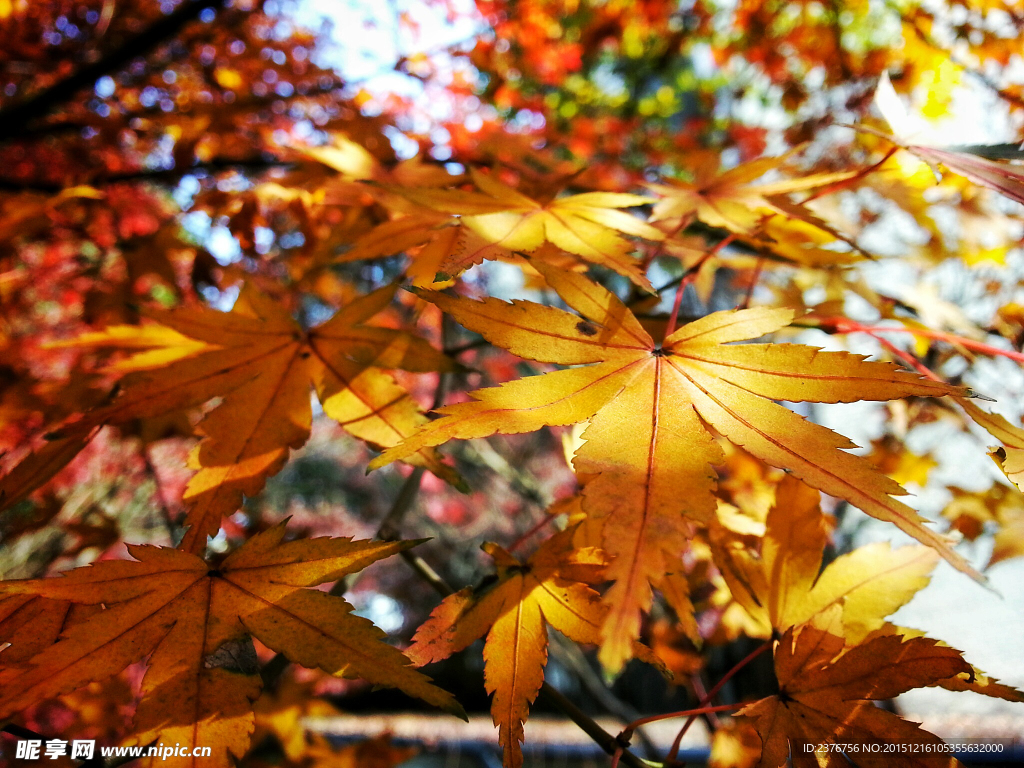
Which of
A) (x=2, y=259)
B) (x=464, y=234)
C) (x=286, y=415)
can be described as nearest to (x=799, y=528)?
(x=464, y=234)

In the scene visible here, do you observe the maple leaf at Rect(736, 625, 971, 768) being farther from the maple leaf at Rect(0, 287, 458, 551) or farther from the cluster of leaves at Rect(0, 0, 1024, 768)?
the maple leaf at Rect(0, 287, 458, 551)

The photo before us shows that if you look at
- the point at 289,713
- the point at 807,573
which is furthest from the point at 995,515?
the point at 289,713

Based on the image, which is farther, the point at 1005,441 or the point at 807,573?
the point at 807,573

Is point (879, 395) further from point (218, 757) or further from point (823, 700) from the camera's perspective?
point (218, 757)

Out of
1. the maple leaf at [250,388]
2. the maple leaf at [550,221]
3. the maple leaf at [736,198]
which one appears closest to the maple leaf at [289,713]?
the maple leaf at [250,388]

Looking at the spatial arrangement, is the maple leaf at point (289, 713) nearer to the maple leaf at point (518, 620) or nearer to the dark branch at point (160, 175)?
the maple leaf at point (518, 620)

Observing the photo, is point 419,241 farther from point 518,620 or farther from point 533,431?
point 518,620
